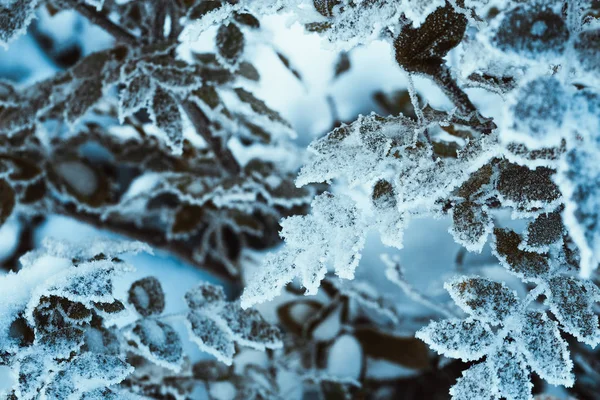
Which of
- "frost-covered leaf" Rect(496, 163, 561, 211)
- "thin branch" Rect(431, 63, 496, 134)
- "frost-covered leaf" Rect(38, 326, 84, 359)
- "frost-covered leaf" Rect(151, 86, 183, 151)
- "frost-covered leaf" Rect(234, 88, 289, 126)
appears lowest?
"frost-covered leaf" Rect(38, 326, 84, 359)

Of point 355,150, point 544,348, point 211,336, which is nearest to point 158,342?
point 211,336

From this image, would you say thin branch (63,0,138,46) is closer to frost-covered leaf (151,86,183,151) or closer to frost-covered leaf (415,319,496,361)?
frost-covered leaf (151,86,183,151)

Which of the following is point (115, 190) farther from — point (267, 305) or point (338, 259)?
point (338, 259)

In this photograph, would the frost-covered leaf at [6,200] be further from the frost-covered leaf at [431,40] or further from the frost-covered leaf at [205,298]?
the frost-covered leaf at [431,40]

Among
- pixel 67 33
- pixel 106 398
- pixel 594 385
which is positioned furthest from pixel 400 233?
pixel 67 33

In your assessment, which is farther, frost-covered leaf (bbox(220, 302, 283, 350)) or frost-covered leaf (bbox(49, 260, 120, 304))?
frost-covered leaf (bbox(220, 302, 283, 350))

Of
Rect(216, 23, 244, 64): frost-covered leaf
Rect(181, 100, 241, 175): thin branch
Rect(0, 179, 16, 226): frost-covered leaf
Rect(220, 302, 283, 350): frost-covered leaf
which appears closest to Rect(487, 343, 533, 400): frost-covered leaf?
Rect(220, 302, 283, 350): frost-covered leaf

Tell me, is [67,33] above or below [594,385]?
above
